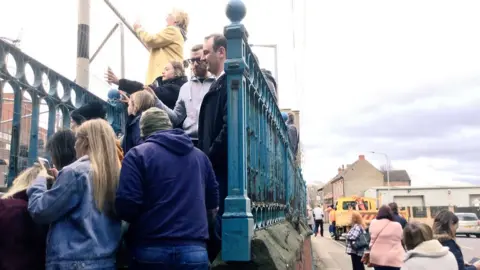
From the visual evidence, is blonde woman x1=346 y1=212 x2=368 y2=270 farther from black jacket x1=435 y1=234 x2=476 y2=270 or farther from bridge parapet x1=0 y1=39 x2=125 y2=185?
bridge parapet x1=0 y1=39 x2=125 y2=185

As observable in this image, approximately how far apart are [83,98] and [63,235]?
2779mm

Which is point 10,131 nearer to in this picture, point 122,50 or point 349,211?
point 122,50

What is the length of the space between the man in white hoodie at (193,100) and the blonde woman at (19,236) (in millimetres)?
1398

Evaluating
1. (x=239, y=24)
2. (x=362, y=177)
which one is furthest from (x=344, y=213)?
(x=362, y=177)

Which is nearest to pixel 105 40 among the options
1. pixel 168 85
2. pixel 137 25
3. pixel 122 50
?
pixel 122 50

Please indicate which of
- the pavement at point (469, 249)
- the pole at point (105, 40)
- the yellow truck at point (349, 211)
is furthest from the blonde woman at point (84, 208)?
the yellow truck at point (349, 211)

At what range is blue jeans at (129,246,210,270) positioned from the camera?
242 cm

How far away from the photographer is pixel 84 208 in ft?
8.10

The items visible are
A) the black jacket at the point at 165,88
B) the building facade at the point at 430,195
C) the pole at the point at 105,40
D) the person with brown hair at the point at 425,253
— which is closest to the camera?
the person with brown hair at the point at 425,253

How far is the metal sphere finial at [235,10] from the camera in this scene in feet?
9.46

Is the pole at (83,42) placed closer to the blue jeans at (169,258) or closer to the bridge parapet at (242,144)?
the bridge parapet at (242,144)

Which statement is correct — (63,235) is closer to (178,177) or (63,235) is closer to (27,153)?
(178,177)

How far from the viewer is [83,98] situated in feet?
16.3

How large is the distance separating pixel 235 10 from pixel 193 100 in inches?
40.1
